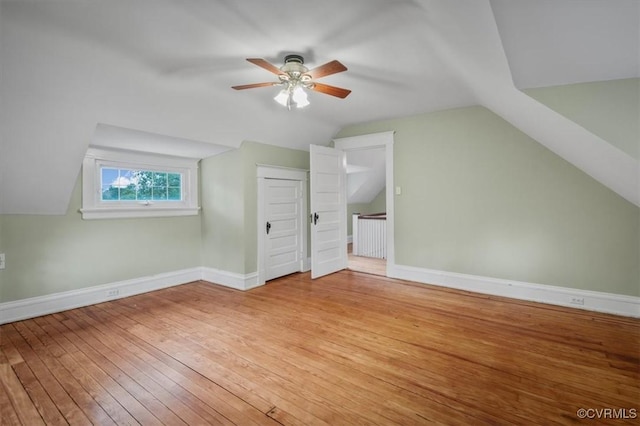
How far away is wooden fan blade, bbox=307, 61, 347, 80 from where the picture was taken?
2.15 m

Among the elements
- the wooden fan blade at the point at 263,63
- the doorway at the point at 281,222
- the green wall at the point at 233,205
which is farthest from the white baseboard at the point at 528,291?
the wooden fan blade at the point at 263,63

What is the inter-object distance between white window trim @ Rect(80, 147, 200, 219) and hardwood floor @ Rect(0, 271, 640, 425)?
48.7 inches

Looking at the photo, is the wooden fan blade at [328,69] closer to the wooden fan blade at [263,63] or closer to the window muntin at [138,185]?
the wooden fan blade at [263,63]

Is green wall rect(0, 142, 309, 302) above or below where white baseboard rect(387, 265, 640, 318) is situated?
above

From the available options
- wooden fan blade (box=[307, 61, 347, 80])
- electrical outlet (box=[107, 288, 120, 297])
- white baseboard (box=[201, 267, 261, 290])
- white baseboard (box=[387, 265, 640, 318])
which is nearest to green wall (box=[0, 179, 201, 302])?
electrical outlet (box=[107, 288, 120, 297])

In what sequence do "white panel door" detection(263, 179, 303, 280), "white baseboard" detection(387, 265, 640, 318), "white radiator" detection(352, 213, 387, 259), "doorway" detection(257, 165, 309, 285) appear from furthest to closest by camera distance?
"white radiator" detection(352, 213, 387, 259) → "white panel door" detection(263, 179, 303, 280) → "doorway" detection(257, 165, 309, 285) → "white baseboard" detection(387, 265, 640, 318)

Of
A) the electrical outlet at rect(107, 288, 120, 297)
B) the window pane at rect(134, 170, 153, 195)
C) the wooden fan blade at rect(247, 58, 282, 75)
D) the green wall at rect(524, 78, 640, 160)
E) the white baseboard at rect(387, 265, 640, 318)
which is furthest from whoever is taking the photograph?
the window pane at rect(134, 170, 153, 195)

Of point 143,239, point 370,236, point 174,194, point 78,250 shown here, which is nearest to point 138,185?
point 174,194

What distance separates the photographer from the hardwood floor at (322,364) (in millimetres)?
1687

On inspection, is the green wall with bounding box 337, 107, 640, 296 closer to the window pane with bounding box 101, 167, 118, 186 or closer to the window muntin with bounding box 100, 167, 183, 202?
the window muntin with bounding box 100, 167, 183, 202

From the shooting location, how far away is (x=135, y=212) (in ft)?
13.0

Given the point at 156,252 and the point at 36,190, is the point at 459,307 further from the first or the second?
the point at 36,190

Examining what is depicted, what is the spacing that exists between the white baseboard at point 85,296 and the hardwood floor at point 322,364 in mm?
146

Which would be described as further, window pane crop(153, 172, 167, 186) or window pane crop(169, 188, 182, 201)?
window pane crop(169, 188, 182, 201)
